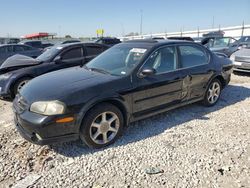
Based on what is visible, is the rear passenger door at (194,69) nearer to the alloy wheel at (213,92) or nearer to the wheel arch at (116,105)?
the alloy wheel at (213,92)

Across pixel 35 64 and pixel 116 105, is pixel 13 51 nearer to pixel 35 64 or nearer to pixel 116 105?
pixel 35 64

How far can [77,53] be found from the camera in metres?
6.67

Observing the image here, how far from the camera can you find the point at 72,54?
21.5 ft

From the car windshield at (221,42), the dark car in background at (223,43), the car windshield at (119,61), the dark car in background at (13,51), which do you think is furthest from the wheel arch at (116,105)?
the car windshield at (221,42)

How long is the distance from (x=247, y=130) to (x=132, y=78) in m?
2.23

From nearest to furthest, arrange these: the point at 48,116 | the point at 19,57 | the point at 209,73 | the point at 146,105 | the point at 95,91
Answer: the point at 48,116, the point at 95,91, the point at 146,105, the point at 209,73, the point at 19,57

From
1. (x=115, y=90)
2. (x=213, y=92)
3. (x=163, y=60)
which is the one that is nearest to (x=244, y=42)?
(x=213, y=92)

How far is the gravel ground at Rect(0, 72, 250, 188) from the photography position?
2660 mm

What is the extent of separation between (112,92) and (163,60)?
4.18 feet

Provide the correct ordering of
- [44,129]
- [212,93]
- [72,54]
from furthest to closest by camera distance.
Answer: [72,54] → [212,93] → [44,129]

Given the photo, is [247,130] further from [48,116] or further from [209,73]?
[48,116]

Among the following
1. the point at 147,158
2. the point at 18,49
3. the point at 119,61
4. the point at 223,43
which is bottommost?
the point at 147,158

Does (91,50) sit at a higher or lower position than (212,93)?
higher

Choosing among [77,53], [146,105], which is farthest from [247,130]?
[77,53]
